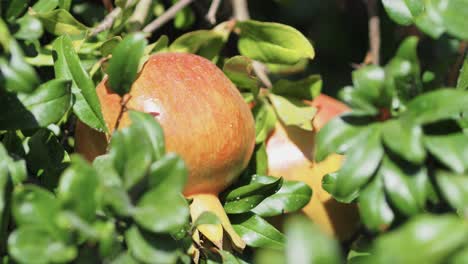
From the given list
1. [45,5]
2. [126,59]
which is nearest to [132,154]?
[126,59]

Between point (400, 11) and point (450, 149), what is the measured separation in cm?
32

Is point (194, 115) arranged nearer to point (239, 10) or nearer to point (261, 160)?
point (261, 160)

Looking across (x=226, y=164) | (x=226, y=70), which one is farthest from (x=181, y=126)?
(x=226, y=70)

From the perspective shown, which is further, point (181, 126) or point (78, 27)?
point (78, 27)

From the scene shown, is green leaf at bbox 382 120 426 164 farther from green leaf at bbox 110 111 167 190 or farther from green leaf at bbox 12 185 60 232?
green leaf at bbox 12 185 60 232

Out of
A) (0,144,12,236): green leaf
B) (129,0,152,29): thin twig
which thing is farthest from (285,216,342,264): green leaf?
(129,0,152,29): thin twig

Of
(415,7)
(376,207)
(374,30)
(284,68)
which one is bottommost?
(284,68)

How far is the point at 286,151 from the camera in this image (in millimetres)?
1277

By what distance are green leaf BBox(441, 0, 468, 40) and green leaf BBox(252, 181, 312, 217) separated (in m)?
0.36

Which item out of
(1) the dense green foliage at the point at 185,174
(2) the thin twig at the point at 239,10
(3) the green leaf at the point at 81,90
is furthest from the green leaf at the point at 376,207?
(2) the thin twig at the point at 239,10

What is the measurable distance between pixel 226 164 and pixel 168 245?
299mm

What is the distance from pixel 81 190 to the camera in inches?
29.6

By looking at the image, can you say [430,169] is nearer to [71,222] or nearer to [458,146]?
[458,146]

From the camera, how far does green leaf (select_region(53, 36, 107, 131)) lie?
1.01 m
